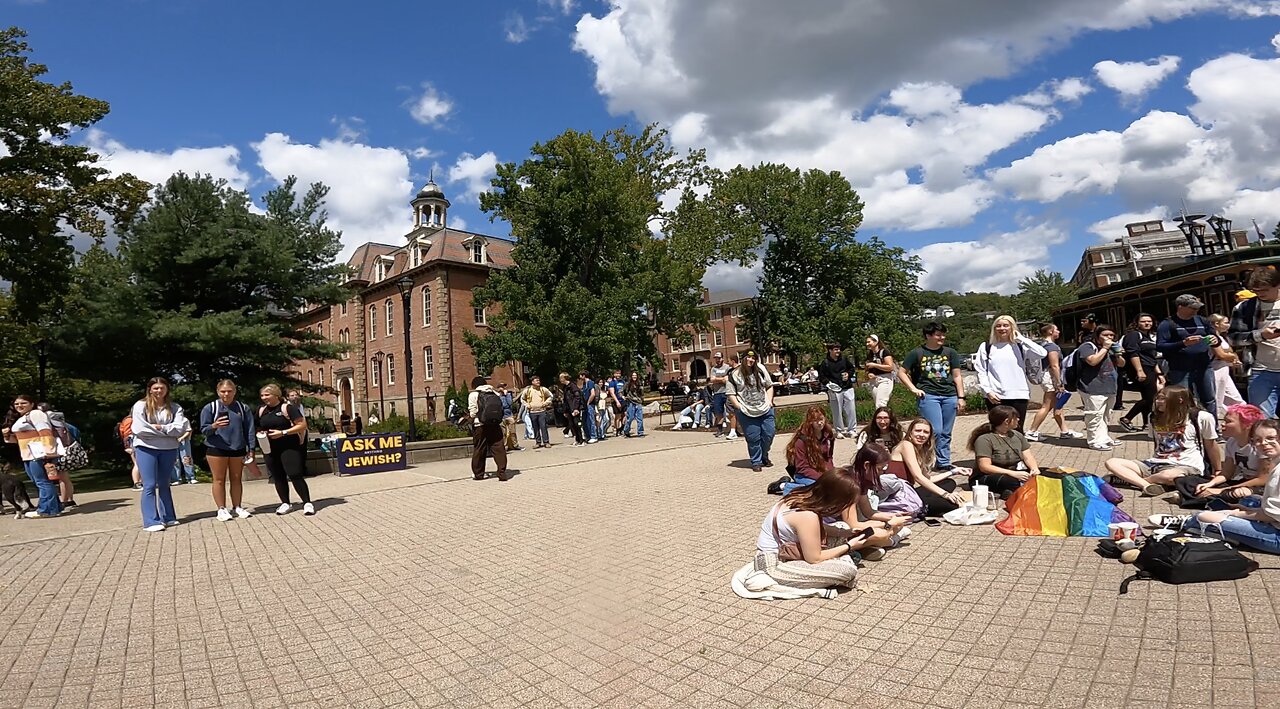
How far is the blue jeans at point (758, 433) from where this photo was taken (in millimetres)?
10258

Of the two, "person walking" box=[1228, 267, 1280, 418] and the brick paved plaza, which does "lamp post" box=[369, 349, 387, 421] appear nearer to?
the brick paved plaza

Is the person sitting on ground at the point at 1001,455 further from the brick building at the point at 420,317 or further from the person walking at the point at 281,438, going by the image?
the brick building at the point at 420,317

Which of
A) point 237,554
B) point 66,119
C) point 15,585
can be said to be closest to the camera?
point 15,585

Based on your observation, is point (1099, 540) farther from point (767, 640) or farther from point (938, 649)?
point (767, 640)

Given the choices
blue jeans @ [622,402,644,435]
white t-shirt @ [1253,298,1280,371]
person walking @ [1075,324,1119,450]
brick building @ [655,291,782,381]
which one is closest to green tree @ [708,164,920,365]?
blue jeans @ [622,402,644,435]

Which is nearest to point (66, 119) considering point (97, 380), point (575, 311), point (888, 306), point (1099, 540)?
point (97, 380)

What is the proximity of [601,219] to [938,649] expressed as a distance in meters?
31.0

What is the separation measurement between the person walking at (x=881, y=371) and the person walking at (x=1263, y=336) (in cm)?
389

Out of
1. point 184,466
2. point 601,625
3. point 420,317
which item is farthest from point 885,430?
point 420,317

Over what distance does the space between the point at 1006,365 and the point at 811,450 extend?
2.96 metres

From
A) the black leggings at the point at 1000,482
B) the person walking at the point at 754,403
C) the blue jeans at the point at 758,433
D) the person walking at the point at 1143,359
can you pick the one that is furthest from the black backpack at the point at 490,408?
the person walking at the point at 1143,359

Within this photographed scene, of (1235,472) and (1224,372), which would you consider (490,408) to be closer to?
(1235,472)

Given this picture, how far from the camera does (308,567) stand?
5.98 m

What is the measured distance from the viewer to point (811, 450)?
23.8 feet
